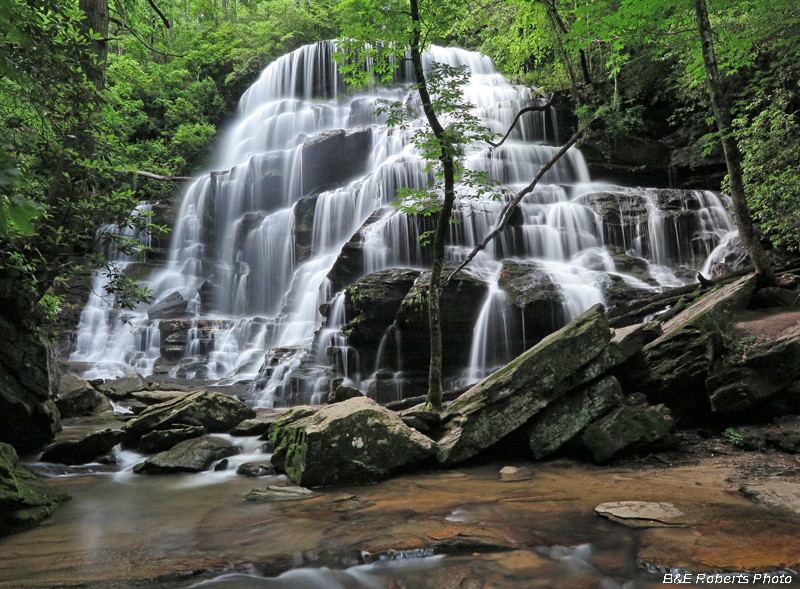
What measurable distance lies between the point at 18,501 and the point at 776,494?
288 inches

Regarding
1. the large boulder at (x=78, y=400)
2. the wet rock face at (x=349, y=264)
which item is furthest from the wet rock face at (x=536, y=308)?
the large boulder at (x=78, y=400)

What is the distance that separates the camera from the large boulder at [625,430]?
609 centimetres

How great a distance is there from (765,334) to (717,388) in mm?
1109

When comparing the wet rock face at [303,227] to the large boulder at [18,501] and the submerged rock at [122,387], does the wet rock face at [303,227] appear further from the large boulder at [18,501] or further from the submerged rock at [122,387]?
the large boulder at [18,501]

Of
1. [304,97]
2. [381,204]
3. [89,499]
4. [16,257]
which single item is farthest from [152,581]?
[304,97]

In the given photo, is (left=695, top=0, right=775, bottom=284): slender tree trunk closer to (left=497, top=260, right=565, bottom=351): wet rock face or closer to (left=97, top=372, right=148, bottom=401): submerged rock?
(left=497, top=260, right=565, bottom=351): wet rock face

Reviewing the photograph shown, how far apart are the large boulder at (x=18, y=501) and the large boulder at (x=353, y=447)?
269 centimetres

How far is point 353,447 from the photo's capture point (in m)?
5.80

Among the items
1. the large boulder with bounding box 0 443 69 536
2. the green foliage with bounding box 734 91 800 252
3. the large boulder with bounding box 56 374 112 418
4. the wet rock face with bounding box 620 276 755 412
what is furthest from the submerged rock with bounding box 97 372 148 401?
the green foliage with bounding box 734 91 800 252

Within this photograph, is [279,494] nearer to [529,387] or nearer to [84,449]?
[529,387]

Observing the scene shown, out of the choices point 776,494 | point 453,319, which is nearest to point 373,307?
point 453,319

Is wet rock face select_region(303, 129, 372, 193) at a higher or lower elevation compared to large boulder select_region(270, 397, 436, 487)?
higher

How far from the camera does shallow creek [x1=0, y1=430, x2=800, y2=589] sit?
3197 mm

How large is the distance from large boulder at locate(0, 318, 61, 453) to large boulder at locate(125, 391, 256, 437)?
1440 mm
